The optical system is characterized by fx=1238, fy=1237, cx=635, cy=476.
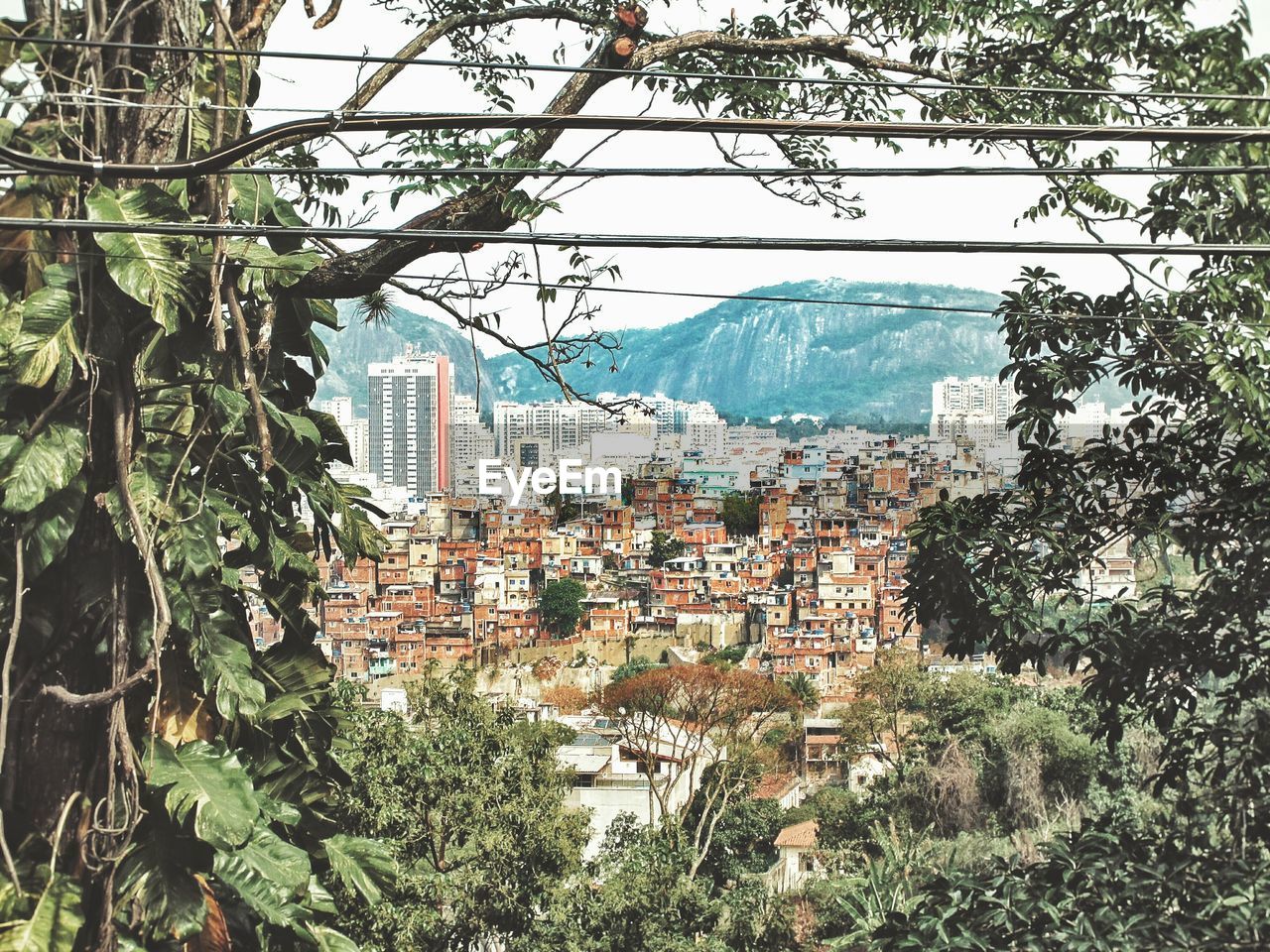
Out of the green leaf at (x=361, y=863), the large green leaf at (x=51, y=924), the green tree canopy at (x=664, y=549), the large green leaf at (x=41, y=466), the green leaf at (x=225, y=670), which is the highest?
the large green leaf at (x=41, y=466)

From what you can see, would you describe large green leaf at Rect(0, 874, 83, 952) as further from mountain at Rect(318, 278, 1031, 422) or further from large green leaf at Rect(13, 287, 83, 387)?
mountain at Rect(318, 278, 1031, 422)

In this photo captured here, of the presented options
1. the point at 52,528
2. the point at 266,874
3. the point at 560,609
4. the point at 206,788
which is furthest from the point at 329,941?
the point at 560,609

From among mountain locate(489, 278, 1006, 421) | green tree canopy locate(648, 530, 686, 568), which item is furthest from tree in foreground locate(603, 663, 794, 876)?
mountain locate(489, 278, 1006, 421)

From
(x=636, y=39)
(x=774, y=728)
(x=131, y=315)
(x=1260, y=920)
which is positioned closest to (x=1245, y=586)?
(x=1260, y=920)

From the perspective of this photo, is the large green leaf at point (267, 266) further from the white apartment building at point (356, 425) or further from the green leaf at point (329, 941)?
the white apartment building at point (356, 425)

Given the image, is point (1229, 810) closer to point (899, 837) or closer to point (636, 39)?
point (636, 39)

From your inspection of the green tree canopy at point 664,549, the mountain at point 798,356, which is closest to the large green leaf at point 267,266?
the green tree canopy at point 664,549

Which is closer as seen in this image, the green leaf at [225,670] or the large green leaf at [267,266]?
the green leaf at [225,670]
